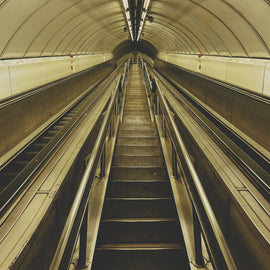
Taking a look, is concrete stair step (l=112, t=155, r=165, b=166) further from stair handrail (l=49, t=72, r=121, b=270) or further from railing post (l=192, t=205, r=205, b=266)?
railing post (l=192, t=205, r=205, b=266)

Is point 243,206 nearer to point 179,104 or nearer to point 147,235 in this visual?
point 147,235

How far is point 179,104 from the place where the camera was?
568 centimetres

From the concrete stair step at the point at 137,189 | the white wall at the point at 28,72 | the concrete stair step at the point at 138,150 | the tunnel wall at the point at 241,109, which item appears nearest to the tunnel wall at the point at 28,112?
the white wall at the point at 28,72

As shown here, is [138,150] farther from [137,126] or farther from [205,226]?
[205,226]

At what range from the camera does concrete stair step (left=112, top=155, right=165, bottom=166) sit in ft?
12.4

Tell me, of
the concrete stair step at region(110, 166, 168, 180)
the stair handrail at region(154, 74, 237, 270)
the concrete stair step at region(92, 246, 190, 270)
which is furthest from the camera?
the concrete stair step at region(110, 166, 168, 180)

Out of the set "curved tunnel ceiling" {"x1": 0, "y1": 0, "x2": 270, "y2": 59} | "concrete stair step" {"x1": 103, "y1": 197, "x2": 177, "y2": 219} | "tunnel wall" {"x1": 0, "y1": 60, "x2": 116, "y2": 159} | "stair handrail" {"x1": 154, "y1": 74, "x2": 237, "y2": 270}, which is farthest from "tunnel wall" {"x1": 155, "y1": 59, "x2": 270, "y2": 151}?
"tunnel wall" {"x1": 0, "y1": 60, "x2": 116, "y2": 159}

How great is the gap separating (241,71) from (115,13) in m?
5.25

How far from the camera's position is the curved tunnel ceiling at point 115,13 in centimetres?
407

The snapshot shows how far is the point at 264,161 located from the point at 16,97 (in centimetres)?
375

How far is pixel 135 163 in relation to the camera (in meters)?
3.79

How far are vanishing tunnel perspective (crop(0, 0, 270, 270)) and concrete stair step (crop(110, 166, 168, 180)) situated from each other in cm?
2

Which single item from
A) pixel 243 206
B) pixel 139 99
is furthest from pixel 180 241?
pixel 139 99

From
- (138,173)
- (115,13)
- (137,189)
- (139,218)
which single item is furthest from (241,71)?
(115,13)
